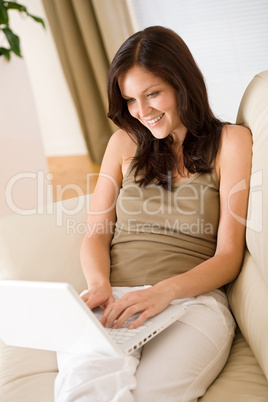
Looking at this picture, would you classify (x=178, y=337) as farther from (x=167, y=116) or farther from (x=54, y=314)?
(x=167, y=116)

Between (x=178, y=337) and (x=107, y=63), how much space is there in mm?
3114

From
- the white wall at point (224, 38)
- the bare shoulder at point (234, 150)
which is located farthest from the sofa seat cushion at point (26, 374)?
the white wall at point (224, 38)

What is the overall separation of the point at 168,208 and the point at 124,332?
0.43 meters

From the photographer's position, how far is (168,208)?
1464 mm

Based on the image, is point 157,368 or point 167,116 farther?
point 167,116

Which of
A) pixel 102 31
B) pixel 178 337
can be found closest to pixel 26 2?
pixel 102 31

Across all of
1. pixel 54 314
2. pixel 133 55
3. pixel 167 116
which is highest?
pixel 133 55

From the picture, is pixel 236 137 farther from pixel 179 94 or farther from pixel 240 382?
pixel 240 382

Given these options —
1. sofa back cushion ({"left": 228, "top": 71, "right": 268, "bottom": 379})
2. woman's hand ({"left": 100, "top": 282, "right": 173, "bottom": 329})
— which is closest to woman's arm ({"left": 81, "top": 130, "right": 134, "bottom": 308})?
woman's hand ({"left": 100, "top": 282, "right": 173, "bottom": 329})

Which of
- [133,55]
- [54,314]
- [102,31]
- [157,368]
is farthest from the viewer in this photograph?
[102,31]

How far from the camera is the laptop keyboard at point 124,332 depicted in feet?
3.67

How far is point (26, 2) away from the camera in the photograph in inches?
188

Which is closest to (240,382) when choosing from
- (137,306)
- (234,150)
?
(137,306)

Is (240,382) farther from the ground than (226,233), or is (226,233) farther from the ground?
(226,233)
